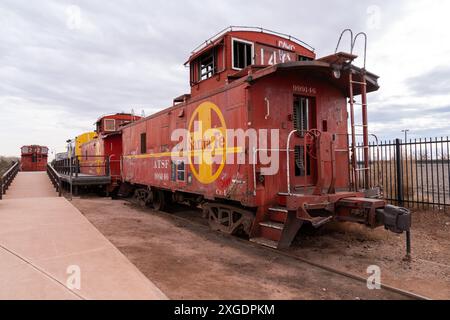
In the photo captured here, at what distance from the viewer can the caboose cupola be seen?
25.8 ft

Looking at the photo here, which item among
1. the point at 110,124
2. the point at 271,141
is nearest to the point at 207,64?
the point at 271,141

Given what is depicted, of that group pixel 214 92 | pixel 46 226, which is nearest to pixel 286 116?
pixel 214 92

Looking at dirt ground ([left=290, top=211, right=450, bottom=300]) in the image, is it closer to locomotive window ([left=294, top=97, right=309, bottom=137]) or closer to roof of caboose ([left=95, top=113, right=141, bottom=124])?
locomotive window ([left=294, top=97, right=309, bottom=137])

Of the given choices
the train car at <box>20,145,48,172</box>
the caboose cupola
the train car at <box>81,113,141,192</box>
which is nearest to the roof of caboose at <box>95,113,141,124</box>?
the train car at <box>81,113,141,192</box>

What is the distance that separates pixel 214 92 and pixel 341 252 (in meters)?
4.21

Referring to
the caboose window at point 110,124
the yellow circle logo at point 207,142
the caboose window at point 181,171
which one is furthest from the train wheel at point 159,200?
the caboose window at point 110,124

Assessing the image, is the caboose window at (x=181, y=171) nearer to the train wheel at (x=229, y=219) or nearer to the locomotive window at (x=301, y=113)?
the train wheel at (x=229, y=219)

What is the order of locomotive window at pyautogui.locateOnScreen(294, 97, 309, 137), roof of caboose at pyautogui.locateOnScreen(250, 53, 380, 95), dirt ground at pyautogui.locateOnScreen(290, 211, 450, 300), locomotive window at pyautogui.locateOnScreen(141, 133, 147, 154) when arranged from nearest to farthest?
dirt ground at pyautogui.locateOnScreen(290, 211, 450, 300), roof of caboose at pyautogui.locateOnScreen(250, 53, 380, 95), locomotive window at pyautogui.locateOnScreen(294, 97, 309, 137), locomotive window at pyautogui.locateOnScreen(141, 133, 147, 154)

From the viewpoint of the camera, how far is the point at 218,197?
23.3 ft

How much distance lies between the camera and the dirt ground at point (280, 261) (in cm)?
428

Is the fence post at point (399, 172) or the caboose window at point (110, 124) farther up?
the caboose window at point (110, 124)

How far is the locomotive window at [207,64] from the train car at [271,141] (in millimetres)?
29

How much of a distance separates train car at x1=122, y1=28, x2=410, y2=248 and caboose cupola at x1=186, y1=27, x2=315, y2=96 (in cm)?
3
